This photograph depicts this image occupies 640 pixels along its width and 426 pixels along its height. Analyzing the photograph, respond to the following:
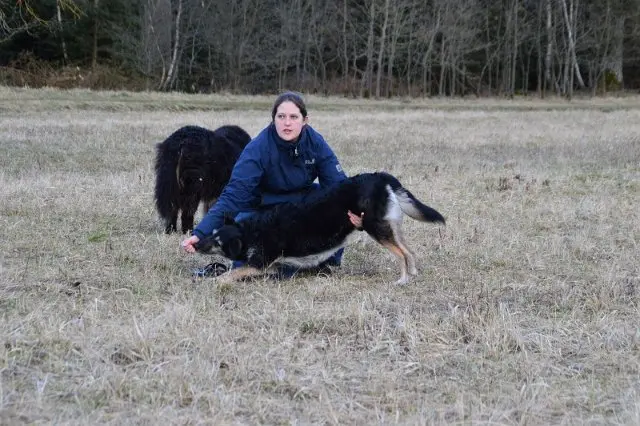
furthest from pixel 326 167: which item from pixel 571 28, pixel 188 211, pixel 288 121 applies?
pixel 571 28

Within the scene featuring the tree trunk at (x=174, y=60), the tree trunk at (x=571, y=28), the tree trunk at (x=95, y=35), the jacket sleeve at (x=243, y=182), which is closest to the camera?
the jacket sleeve at (x=243, y=182)

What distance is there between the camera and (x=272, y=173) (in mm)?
6363

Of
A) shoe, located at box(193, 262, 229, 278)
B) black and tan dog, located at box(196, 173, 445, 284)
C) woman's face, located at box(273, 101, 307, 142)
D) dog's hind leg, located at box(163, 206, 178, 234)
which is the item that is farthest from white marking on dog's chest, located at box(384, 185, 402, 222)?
dog's hind leg, located at box(163, 206, 178, 234)

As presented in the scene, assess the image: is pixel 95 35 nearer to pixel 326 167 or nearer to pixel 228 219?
pixel 326 167

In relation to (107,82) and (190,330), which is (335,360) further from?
(107,82)

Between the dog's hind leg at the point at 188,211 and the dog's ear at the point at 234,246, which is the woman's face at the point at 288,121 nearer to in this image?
the dog's ear at the point at 234,246

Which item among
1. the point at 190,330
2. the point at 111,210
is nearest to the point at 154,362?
the point at 190,330

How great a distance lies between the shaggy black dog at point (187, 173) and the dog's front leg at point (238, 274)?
2.17 metres

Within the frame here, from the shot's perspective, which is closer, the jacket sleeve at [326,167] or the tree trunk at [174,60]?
the jacket sleeve at [326,167]

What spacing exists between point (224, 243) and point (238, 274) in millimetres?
278

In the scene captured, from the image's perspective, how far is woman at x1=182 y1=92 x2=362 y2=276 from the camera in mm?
6039

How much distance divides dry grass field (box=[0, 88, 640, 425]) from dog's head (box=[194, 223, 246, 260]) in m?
0.30

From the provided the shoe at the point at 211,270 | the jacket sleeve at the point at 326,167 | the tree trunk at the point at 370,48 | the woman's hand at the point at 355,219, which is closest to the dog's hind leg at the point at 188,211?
the shoe at the point at 211,270

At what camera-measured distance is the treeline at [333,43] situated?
40969 millimetres
